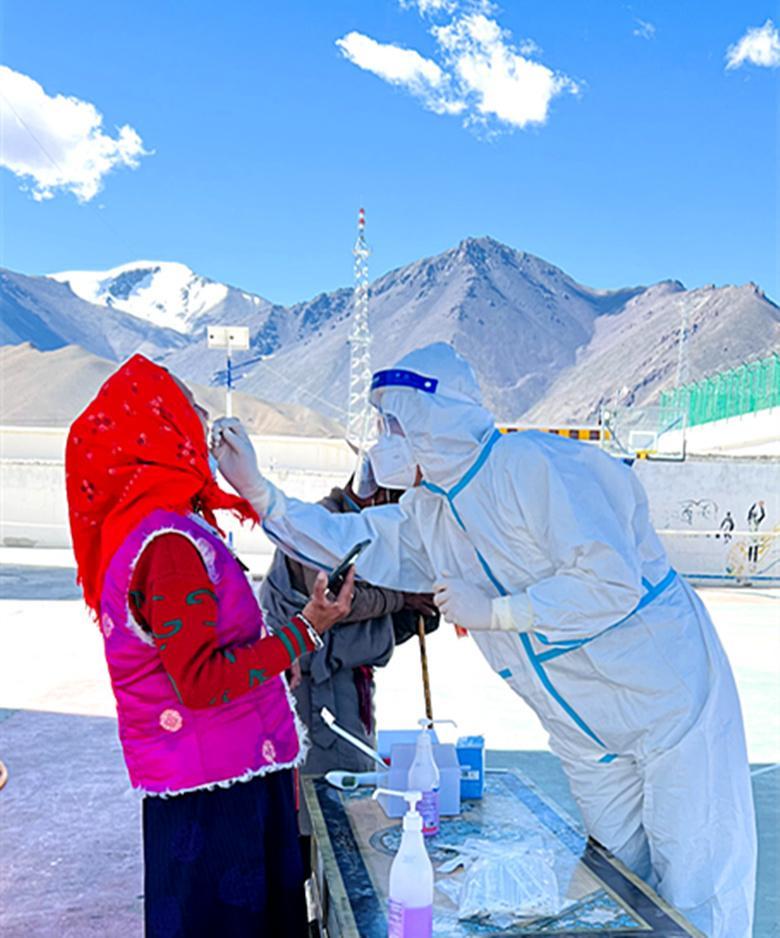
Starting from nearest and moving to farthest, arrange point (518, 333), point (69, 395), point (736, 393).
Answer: point (736, 393), point (69, 395), point (518, 333)

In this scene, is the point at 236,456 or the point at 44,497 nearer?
the point at 236,456

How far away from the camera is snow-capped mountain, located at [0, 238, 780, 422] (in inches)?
3649

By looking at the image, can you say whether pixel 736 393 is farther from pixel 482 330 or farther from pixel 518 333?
pixel 518 333

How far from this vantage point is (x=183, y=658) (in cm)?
A: 171

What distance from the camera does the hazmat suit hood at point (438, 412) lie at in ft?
6.43

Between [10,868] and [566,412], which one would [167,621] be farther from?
[566,412]

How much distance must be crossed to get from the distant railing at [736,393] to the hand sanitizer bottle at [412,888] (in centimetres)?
1974

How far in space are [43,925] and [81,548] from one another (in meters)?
1.83

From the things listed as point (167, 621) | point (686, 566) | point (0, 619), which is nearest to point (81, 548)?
point (167, 621)

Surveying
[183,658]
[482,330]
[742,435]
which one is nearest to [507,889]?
[183,658]

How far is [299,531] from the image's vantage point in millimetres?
2277

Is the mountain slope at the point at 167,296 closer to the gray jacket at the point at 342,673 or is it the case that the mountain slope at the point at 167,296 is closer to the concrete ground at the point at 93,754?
the concrete ground at the point at 93,754

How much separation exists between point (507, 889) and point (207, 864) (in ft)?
2.00

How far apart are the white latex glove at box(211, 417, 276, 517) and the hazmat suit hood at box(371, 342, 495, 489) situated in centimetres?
37
